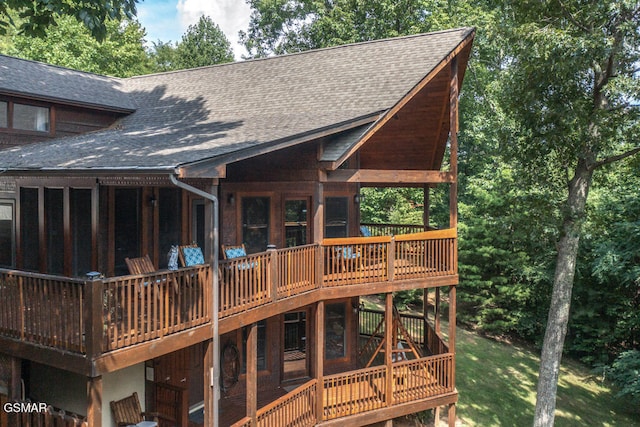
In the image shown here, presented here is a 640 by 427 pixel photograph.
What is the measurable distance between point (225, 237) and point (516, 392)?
12.4 m

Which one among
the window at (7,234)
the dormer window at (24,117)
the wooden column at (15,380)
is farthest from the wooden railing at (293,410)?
the dormer window at (24,117)

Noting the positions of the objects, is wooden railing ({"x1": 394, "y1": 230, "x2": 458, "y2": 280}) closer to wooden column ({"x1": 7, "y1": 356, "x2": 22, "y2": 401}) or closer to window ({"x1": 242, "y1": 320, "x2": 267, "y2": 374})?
window ({"x1": 242, "y1": 320, "x2": 267, "y2": 374})

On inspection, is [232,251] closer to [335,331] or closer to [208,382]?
[208,382]

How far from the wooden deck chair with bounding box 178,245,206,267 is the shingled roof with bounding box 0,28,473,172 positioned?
88.9 inches

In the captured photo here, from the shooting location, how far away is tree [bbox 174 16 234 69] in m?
38.6

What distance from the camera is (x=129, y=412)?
8672 millimetres

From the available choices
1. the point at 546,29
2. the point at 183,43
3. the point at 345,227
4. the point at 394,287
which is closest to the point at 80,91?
the point at 345,227

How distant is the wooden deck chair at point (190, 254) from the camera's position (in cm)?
1002

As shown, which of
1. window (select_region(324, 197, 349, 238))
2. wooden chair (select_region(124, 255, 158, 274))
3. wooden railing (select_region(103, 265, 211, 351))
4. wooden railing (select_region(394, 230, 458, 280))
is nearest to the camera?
wooden railing (select_region(103, 265, 211, 351))

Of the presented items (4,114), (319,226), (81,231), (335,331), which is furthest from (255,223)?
(4,114)

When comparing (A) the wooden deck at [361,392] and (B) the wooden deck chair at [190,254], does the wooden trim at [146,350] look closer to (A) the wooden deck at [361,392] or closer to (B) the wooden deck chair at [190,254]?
(B) the wooden deck chair at [190,254]

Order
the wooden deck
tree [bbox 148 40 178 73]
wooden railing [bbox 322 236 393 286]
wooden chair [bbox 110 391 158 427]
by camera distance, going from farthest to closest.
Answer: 1. tree [bbox 148 40 178 73]
2. wooden railing [bbox 322 236 393 286]
3. the wooden deck
4. wooden chair [bbox 110 391 158 427]

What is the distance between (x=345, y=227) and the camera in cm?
1347

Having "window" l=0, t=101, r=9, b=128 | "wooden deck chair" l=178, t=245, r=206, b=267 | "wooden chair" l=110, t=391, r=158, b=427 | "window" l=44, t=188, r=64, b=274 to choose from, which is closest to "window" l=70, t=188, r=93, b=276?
"window" l=44, t=188, r=64, b=274
